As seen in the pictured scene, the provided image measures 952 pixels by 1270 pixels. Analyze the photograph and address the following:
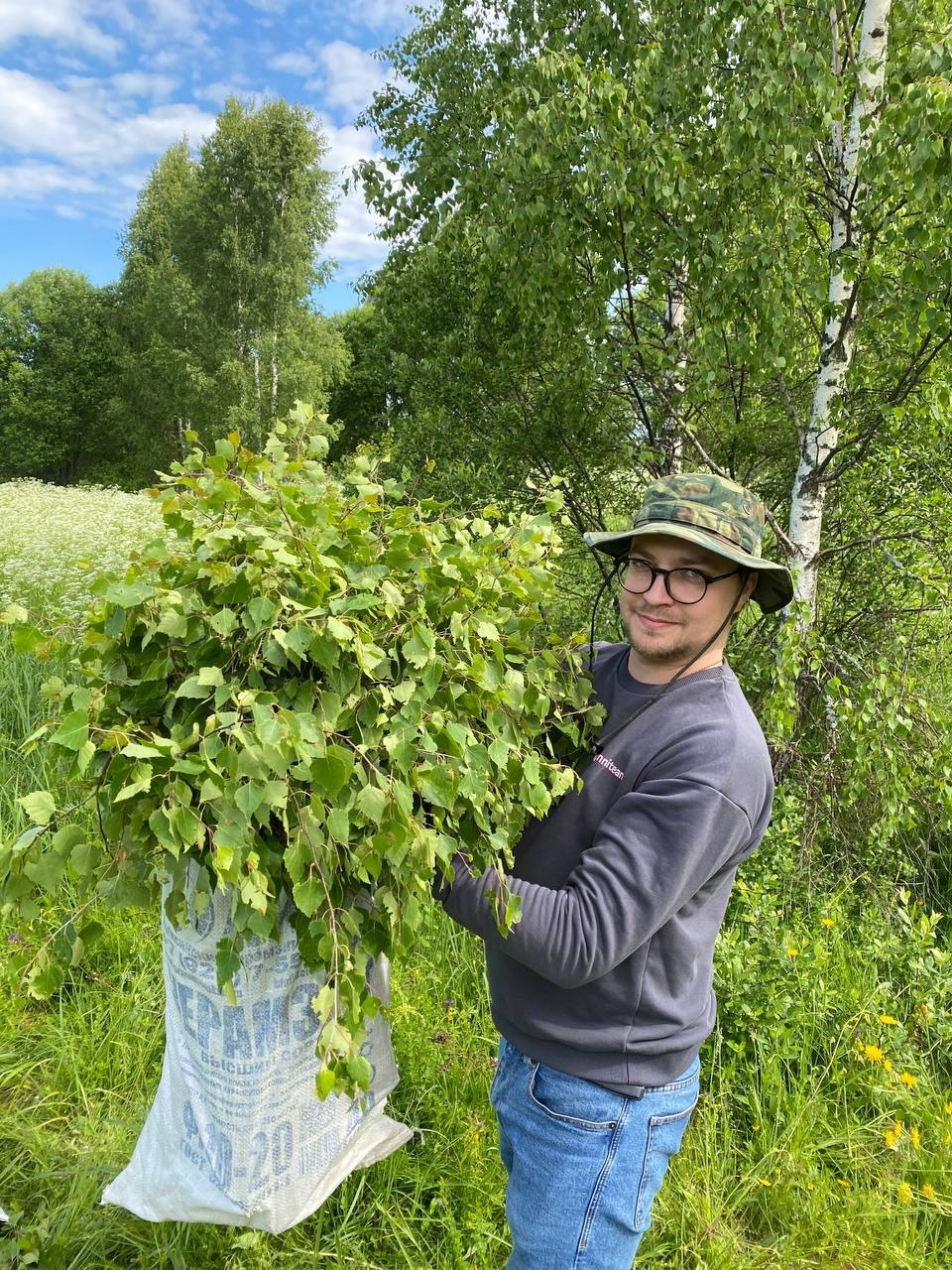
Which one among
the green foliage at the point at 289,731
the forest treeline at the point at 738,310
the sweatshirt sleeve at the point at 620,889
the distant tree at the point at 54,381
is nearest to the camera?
the green foliage at the point at 289,731

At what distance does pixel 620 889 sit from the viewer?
1471 millimetres

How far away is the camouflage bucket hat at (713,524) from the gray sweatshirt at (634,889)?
27cm

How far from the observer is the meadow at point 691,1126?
2.24m

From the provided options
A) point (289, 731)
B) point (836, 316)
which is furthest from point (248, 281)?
point (289, 731)

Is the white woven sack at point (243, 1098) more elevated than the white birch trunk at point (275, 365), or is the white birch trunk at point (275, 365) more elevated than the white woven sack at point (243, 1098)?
the white birch trunk at point (275, 365)

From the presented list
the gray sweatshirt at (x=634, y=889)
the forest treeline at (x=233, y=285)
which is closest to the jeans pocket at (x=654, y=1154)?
the gray sweatshirt at (x=634, y=889)

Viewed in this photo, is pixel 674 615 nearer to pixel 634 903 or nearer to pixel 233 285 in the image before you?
pixel 634 903

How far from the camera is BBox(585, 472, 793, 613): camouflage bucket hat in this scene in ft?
5.59

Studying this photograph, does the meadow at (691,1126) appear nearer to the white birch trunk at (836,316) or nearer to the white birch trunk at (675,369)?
the white birch trunk at (836,316)

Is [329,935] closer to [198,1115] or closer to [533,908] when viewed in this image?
[533,908]

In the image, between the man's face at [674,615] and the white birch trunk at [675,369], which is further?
the white birch trunk at [675,369]

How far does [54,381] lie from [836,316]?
43.8m

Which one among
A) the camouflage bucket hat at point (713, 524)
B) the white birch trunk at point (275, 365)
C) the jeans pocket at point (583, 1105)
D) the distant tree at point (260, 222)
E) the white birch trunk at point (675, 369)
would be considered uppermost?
the distant tree at point (260, 222)

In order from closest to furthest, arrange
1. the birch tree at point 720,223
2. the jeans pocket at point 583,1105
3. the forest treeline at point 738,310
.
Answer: the jeans pocket at point 583,1105, the birch tree at point 720,223, the forest treeline at point 738,310
